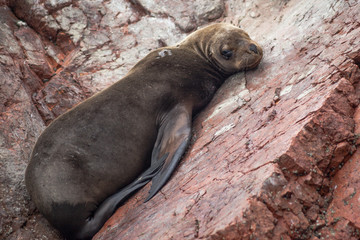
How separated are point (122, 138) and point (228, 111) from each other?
1.41 m

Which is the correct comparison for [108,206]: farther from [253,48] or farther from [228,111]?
[253,48]

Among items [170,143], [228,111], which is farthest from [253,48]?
[170,143]

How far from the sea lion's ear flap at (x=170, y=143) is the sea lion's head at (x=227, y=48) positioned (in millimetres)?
1028

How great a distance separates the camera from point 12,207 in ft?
14.1

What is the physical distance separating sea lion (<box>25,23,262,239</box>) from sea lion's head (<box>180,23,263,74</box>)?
2 centimetres

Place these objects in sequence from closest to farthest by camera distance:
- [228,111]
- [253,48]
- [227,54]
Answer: [228,111] → [253,48] → [227,54]

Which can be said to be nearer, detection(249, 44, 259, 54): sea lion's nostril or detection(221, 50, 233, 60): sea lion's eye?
detection(249, 44, 259, 54): sea lion's nostril

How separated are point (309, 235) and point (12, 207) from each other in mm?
3474

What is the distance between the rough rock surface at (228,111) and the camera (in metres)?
2.64

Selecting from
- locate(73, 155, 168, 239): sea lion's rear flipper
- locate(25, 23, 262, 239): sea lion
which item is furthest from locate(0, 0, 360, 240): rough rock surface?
locate(25, 23, 262, 239): sea lion

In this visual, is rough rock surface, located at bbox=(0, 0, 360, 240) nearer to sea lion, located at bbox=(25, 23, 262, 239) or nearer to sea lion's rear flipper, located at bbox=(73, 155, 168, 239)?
sea lion's rear flipper, located at bbox=(73, 155, 168, 239)

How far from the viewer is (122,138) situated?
4.55 m

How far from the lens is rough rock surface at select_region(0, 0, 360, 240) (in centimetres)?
264

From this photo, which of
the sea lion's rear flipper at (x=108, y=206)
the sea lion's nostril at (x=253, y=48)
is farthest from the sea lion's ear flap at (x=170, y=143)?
the sea lion's nostril at (x=253, y=48)
